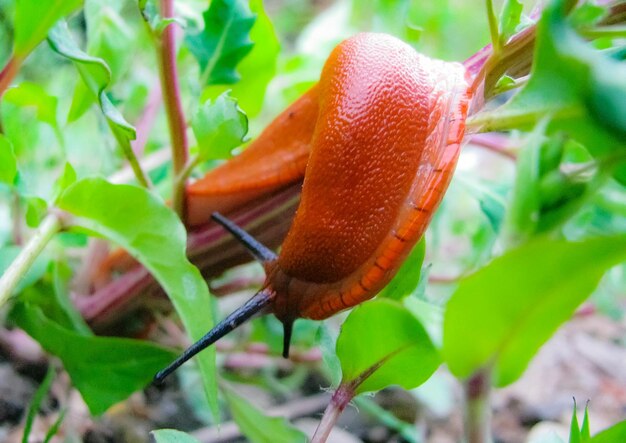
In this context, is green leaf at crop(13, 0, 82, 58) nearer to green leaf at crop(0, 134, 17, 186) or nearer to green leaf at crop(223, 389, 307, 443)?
green leaf at crop(0, 134, 17, 186)

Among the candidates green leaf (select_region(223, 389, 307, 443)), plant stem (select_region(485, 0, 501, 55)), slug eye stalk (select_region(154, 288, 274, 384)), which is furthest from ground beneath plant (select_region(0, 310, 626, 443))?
plant stem (select_region(485, 0, 501, 55))

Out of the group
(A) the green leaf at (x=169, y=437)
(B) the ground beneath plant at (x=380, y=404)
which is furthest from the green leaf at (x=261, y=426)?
(A) the green leaf at (x=169, y=437)

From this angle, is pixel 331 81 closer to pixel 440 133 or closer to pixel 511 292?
pixel 440 133

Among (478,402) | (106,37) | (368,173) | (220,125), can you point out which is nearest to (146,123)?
(106,37)

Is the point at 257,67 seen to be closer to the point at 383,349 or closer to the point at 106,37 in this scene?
the point at 106,37

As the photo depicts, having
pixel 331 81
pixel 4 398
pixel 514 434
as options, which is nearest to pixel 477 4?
pixel 514 434

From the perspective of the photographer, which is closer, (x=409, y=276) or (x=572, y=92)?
(x=572, y=92)
